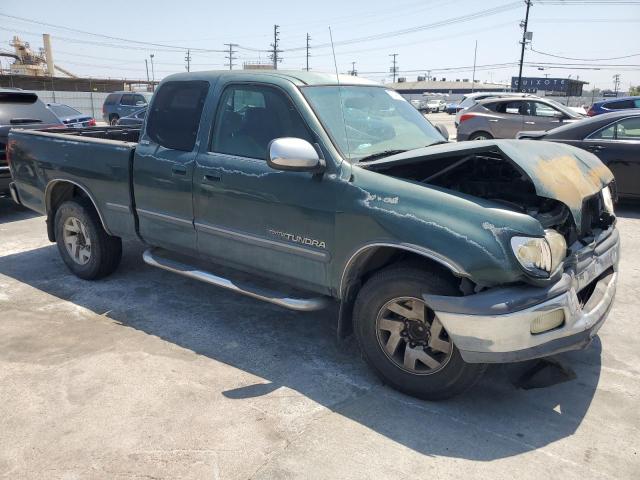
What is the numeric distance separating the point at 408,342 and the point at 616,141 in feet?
21.1

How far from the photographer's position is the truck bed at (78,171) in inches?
189

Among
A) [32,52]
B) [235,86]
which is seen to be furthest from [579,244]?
[32,52]

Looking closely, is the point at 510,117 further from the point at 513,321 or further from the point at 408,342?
the point at 513,321

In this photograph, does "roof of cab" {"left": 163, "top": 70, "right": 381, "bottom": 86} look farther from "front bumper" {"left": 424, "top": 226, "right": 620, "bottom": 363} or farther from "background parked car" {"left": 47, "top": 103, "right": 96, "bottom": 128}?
"background parked car" {"left": 47, "top": 103, "right": 96, "bottom": 128}

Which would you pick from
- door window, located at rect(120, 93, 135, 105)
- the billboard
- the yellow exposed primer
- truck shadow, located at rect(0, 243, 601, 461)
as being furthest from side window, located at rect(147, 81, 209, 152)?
the billboard

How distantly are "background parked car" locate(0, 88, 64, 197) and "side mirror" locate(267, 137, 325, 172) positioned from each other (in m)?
6.04

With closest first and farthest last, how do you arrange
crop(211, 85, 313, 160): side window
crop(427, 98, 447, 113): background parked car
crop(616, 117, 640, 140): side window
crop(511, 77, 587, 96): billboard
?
crop(211, 85, 313, 160): side window < crop(616, 117, 640, 140): side window < crop(427, 98, 447, 113): background parked car < crop(511, 77, 587, 96): billboard

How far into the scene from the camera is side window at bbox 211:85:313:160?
3.83 metres

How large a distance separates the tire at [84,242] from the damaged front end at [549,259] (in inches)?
121

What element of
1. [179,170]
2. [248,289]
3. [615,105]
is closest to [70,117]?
[179,170]

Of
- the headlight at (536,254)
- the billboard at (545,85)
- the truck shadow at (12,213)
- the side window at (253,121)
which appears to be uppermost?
the billboard at (545,85)

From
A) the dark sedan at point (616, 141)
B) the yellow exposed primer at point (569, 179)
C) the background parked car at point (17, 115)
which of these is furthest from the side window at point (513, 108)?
the yellow exposed primer at point (569, 179)

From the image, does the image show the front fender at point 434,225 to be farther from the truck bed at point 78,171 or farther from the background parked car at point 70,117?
the background parked car at point 70,117

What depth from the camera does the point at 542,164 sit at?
323 cm
